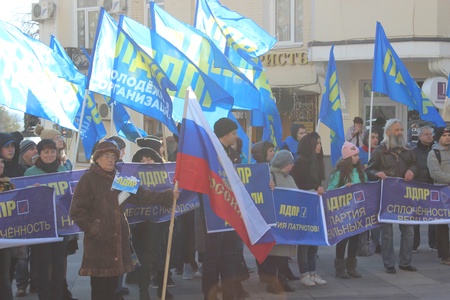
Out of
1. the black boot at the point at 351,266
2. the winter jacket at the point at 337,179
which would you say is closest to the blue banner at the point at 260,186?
the winter jacket at the point at 337,179

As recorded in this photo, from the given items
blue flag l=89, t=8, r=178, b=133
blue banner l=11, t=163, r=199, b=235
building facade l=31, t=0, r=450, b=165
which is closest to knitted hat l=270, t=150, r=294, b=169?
blue banner l=11, t=163, r=199, b=235

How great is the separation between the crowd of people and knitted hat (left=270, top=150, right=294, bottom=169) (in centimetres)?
1

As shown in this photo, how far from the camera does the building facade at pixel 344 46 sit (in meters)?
18.2

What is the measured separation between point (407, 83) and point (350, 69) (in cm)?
802

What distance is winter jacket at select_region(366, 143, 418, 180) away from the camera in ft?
34.0

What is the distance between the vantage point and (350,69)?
19.8 meters

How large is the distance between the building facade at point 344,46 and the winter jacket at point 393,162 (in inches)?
307

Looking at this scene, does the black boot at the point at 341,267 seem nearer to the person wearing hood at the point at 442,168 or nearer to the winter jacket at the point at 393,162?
the winter jacket at the point at 393,162

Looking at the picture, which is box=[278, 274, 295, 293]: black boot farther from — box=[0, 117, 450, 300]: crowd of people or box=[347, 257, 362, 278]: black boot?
box=[347, 257, 362, 278]: black boot

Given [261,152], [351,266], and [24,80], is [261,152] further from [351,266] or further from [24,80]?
[24,80]

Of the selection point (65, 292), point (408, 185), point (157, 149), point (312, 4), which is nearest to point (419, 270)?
point (408, 185)

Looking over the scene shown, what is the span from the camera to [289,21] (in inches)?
830

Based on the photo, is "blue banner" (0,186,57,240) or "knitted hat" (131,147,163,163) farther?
"knitted hat" (131,147,163,163)

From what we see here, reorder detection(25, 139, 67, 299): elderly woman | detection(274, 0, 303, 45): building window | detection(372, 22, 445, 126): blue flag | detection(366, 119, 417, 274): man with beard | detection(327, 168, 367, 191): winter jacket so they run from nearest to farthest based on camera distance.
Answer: detection(25, 139, 67, 299): elderly woman < detection(327, 168, 367, 191): winter jacket < detection(366, 119, 417, 274): man with beard < detection(372, 22, 445, 126): blue flag < detection(274, 0, 303, 45): building window
